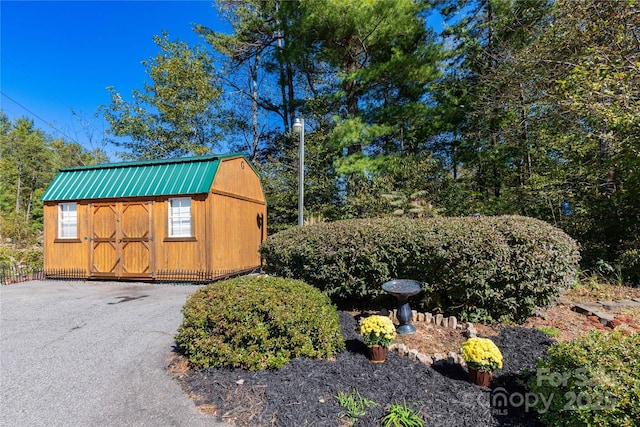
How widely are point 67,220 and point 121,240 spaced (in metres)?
1.84

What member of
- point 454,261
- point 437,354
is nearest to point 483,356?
point 437,354

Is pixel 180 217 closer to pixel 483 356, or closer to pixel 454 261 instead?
pixel 454 261

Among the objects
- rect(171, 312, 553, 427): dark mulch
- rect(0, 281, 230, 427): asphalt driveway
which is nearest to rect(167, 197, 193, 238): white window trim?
rect(0, 281, 230, 427): asphalt driveway

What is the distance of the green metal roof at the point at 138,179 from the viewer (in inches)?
270

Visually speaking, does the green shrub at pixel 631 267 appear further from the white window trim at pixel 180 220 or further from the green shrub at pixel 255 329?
the white window trim at pixel 180 220

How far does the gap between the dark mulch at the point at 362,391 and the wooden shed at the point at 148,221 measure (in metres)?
4.68

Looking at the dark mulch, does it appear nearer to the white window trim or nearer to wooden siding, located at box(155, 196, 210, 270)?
wooden siding, located at box(155, 196, 210, 270)

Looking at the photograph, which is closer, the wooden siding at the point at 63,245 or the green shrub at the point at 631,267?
the green shrub at the point at 631,267

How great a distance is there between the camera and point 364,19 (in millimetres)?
8906

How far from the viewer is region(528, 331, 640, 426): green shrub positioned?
56.9 inches

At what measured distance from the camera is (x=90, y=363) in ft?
9.55

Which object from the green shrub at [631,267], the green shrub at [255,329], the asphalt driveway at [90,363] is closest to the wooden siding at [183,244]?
the asphalt driveway at [90,363]

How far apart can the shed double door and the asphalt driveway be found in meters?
1.62

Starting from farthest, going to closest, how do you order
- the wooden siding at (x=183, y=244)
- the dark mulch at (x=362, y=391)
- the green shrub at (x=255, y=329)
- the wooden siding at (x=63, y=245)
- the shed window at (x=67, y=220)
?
1. the shed window at (x=67, y=220)
2. the wooden siding at (x=63, y=245)
3. the wooden siding at (x=183, y=244)
4. the green shrub at (x=255, y=329)
5. the dark mulch at (x=362, y=391)
